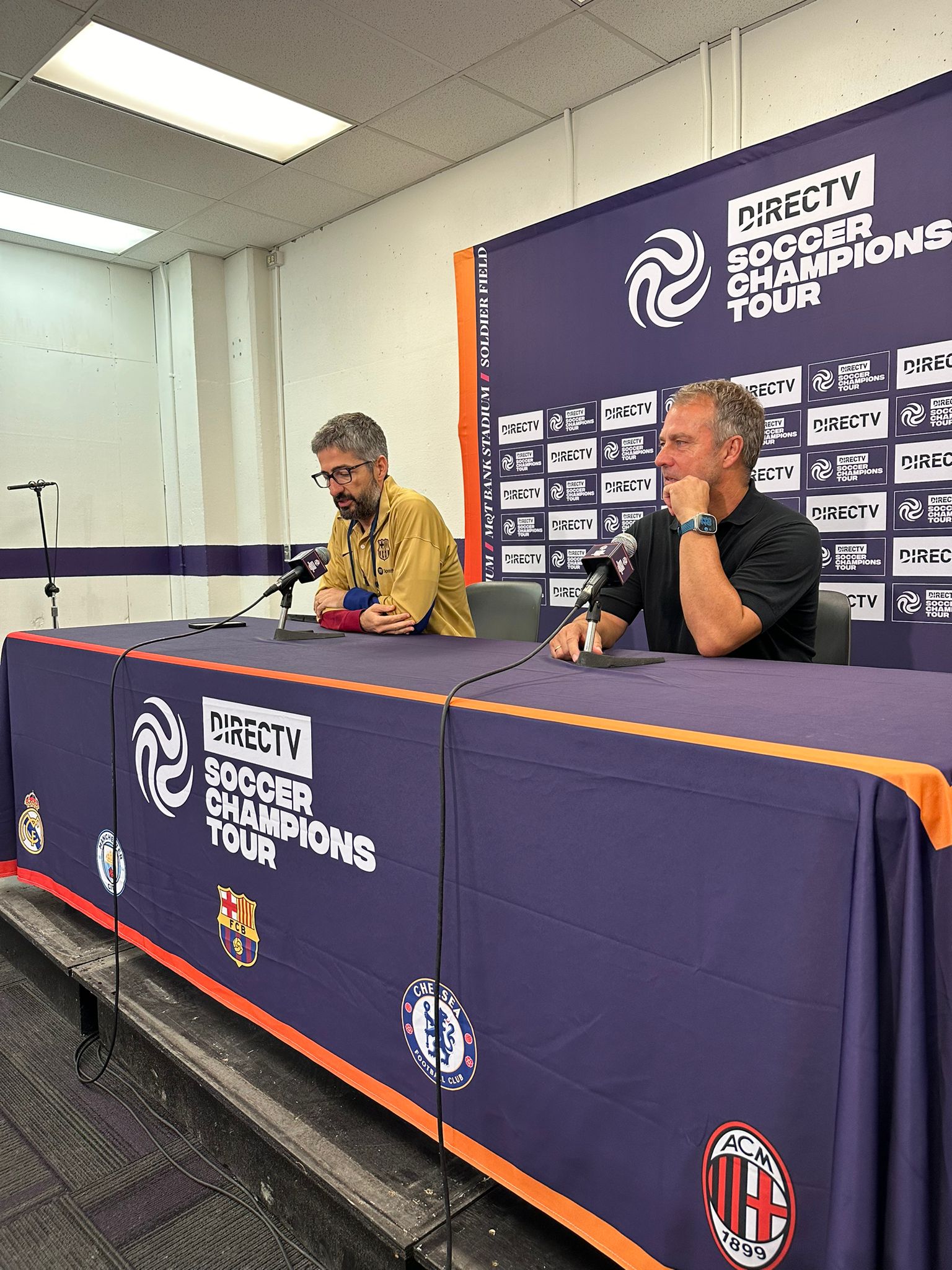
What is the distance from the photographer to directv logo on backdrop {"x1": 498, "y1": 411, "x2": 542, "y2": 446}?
3.19 meters

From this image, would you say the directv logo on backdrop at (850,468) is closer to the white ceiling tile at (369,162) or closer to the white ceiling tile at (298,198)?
the white ceiling tile at (369,162)

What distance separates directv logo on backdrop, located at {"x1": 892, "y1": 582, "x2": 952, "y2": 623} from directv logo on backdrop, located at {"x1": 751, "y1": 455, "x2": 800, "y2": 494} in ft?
1.42

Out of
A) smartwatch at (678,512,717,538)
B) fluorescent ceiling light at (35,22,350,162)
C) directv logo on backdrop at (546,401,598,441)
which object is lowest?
smartwatch at (678,512,717,538)

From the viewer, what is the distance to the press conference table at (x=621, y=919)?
0.64m

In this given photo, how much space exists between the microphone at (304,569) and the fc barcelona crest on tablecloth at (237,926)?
0.62 m

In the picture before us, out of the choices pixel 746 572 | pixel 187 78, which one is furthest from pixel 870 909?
pixel 187 78

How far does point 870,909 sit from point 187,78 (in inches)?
132

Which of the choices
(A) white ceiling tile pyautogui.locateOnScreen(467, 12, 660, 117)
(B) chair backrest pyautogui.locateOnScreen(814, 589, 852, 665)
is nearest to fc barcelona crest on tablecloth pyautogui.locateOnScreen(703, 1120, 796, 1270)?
(B) chair backrest pyautogui.locateOnScreen(814, 589, 852, 665)

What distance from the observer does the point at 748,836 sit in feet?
2.35

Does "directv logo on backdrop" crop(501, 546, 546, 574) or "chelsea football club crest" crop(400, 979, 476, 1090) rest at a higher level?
"directv logo on backdrop" crop(501, 546, 546, 574)

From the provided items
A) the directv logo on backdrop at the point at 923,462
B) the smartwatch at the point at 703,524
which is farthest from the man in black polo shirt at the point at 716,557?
the directv logo on backdrop at the point at 923,462

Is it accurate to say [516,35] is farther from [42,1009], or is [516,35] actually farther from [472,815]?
[42,1009]

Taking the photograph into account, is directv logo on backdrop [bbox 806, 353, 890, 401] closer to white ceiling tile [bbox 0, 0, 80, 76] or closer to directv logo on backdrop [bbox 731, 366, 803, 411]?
directv logo on backdrop [bbox 731, 366, 803, 411]

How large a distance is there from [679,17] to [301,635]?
222cm
